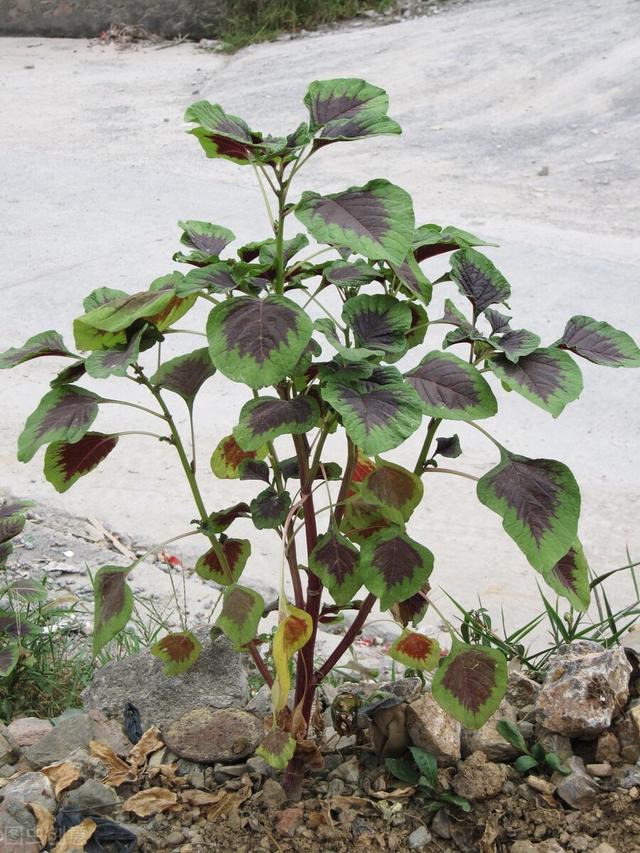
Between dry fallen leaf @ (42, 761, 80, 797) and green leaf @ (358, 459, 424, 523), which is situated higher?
green leaf @ (358, 459, 424, 523)

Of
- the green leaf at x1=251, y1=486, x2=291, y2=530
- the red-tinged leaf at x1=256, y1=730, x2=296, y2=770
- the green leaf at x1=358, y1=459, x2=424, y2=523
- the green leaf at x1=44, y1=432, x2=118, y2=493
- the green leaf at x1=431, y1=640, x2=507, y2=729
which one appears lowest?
the red-tinged leaf at x1=256, y1=730, x2=296, y2=770

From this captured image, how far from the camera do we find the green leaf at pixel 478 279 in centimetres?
145

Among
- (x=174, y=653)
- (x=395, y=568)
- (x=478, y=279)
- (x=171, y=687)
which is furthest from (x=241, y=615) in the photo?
(x=478, y=279)

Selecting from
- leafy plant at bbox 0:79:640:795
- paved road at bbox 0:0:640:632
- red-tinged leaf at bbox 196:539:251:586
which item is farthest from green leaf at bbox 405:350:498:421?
paved road at bbox 0:0:640:632

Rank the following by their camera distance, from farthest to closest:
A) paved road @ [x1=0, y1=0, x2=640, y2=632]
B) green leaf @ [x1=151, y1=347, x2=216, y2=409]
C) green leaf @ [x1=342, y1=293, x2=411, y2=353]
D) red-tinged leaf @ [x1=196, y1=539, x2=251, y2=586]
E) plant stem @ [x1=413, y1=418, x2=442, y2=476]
Answer: paved road @ [x1=0, y1=0, x2=640, y2=632] → red-tinged leaf @ [x1=196, y1=539, x2=251, y2=586] → green leaf @ [x1=151, y1=347, x2=216, y2=409] → plant stem @ [x1=413, y1=418, x2=442, y2=476] → green leaf @ [x1=342, y1=293, x2=411, y2=353]

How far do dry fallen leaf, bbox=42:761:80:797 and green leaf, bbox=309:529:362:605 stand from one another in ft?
1.57

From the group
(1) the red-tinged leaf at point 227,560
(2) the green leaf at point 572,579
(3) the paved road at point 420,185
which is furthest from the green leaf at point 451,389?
(3) the paved road at point 420,185

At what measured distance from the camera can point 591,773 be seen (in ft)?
5.20

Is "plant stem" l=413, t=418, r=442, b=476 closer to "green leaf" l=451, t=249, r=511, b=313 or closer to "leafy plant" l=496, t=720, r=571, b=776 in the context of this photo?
"green leaf" l=451, t=249, r=511, b=313

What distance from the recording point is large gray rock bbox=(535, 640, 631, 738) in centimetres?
158

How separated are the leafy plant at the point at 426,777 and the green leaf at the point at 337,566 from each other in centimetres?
29

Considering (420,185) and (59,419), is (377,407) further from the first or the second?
(420,185)

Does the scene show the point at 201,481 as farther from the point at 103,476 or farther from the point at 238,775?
the point at 238,775

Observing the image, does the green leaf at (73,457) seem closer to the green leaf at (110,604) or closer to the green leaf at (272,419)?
the green leaf at (110,604)
